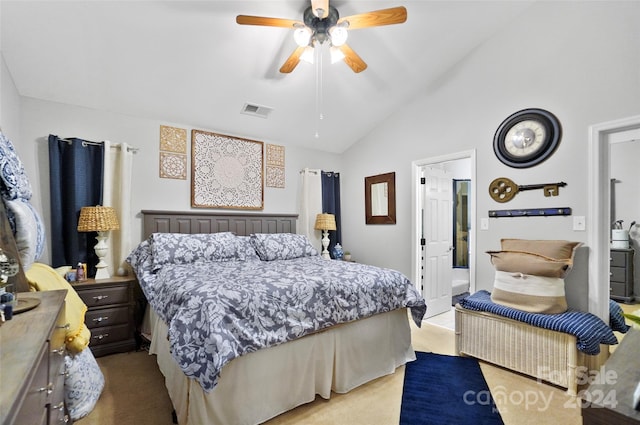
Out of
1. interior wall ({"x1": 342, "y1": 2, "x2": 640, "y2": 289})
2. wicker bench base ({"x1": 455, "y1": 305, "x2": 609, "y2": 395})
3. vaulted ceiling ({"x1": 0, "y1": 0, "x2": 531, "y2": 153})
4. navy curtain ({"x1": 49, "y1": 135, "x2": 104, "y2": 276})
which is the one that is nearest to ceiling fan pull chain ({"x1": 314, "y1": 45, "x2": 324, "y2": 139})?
vaulted ceiling ({"x1": 0, "y1": 0, "x2": 531, "y2": 153})

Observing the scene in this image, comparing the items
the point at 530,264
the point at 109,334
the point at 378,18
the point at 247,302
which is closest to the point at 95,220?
the point at 109,334

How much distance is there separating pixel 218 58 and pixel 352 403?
122 inches

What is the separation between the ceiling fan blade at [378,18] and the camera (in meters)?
2.01

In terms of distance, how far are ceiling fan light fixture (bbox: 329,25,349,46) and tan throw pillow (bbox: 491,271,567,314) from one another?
231 cm

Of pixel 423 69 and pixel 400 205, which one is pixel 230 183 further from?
pixel 423 69

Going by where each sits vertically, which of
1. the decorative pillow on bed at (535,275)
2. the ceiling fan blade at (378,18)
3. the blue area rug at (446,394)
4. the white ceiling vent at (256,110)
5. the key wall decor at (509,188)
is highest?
the ceiling fan blade at (378,18)

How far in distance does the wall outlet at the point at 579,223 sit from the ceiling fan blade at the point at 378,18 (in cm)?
217

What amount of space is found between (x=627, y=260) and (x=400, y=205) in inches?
124

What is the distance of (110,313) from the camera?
9.20 feet

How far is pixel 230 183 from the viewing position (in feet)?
12.9

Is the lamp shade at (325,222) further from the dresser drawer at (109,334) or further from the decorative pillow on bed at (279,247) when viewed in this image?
the dresser drawer at (109,334)

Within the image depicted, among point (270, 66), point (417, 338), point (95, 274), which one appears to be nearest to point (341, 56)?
point (270, 66)

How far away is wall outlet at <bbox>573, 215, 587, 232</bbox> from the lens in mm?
2543

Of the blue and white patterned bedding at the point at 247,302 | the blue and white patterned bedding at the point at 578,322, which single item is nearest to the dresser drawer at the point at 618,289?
the blue and white patterned bedding at the point at 578,322
